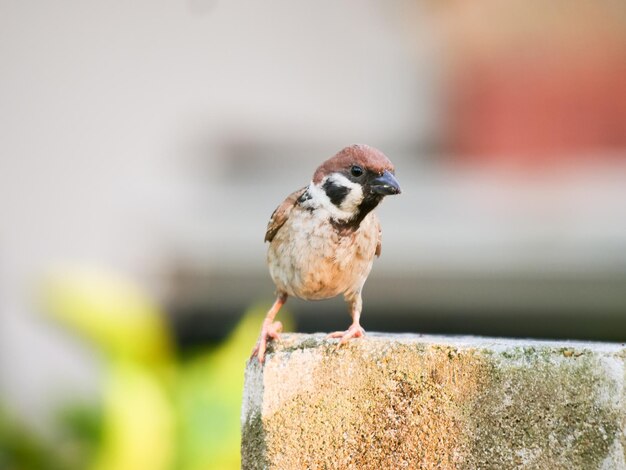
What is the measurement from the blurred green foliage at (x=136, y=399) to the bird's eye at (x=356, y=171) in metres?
1.76

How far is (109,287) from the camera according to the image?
3760 millimetres

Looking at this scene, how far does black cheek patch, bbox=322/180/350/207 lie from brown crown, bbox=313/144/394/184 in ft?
0.10

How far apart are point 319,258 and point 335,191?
163 mm

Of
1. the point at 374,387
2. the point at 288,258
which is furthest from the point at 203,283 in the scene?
the point at 374,387

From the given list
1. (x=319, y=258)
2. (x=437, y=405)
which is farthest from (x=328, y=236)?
(x=437, y=405)

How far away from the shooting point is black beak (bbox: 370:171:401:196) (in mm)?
1796

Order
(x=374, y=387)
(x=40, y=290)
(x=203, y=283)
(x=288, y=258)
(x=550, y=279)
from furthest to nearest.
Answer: (x=203, y=283)
(x=550, y=279)
(x=40, y=290)
(x=288, y=258)
(x=374, y=387)

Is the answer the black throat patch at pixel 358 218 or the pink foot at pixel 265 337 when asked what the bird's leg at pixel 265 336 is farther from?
the black throat patch at pixel 358 218

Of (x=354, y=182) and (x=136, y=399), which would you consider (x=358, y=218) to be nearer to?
(x=354, y=182)

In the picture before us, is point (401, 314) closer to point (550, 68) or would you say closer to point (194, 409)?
point (550, 68)

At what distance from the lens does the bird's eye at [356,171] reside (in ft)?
6.04

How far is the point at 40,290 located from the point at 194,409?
2.07 ft

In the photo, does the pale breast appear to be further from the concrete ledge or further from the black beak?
the concrete ledge

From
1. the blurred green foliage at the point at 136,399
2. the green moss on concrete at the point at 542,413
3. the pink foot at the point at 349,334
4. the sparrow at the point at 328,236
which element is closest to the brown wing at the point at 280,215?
the sparrow at the point at 328,236
